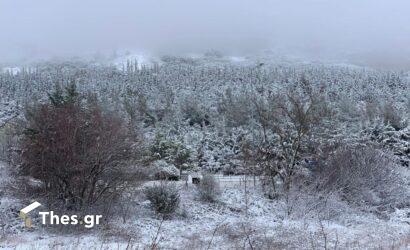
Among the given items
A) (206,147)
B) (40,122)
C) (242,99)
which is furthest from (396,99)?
(40,122)

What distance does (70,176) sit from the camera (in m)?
20.1

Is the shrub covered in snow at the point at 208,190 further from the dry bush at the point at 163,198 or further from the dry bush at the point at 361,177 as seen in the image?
the dry bush at the point at 361,177

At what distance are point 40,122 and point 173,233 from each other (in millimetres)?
7772

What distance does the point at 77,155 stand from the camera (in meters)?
19.6

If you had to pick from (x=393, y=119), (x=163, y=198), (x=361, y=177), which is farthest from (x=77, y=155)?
(x=393, y=119)

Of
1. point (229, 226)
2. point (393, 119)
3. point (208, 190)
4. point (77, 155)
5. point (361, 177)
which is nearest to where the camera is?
point (229, 226)

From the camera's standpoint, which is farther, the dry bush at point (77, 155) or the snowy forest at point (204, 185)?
the dry bush at point (77, 155)

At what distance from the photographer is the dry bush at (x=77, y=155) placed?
776 inches

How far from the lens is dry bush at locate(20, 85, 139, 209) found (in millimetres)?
19703

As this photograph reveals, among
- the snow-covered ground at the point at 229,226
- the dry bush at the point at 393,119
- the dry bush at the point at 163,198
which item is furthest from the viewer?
the dry bush at the point at 393,119

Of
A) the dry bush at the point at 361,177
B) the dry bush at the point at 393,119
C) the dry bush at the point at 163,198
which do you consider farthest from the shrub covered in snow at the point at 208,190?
the dry bush at the point at 393,119

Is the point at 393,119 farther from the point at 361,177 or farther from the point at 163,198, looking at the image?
the point at 163,198

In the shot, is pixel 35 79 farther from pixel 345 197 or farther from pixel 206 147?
pixel 345 197

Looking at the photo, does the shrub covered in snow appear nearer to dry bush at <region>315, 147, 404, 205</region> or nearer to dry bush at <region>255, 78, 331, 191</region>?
dry bush at <region>255, 78, 331, 191</region>
